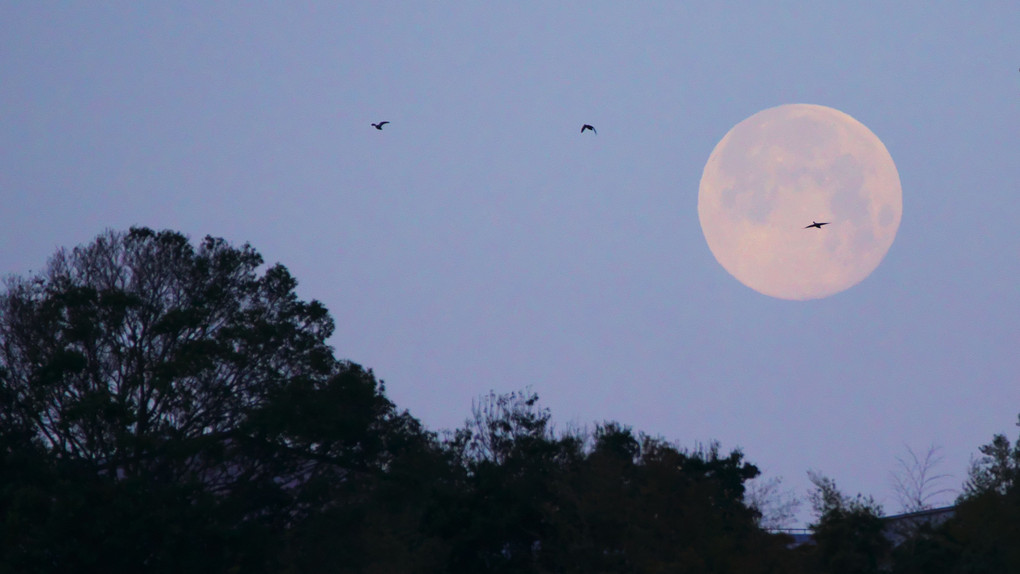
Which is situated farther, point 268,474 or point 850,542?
point 268,474

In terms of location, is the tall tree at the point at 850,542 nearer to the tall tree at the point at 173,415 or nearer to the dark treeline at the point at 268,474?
the dark treeline at the point at 268,474

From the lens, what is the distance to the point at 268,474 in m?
47.0

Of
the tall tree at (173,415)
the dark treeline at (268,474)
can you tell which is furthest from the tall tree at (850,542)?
the tall tree at (173,415)

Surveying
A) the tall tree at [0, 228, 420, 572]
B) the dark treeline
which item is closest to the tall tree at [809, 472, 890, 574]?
the dark treeline

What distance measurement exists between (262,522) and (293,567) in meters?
2.13

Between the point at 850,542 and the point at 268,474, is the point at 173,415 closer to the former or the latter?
the point at 268,474

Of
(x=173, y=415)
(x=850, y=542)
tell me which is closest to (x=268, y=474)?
(x=173, y=415)

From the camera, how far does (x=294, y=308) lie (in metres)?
50.0

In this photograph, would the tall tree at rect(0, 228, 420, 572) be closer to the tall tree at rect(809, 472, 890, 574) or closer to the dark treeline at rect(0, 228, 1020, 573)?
the dark treeline at rect(0, 228, 1020, 573)

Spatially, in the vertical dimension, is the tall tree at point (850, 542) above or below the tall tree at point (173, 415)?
below

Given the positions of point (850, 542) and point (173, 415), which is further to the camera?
point (173, 415)

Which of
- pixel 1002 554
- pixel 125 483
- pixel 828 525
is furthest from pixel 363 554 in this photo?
pixel 1002 554

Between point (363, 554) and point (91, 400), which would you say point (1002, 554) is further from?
point (91, 400)

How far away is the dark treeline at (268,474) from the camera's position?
1409 inches
